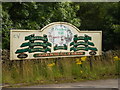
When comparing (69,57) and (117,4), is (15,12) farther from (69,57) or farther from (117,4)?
(117,4)

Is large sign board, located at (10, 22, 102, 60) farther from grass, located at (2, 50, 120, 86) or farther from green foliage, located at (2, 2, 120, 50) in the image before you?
green foliage, located at (2, 2, 120, 50)

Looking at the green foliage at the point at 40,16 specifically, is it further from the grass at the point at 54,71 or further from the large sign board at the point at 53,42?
the grass at the point at 54,71

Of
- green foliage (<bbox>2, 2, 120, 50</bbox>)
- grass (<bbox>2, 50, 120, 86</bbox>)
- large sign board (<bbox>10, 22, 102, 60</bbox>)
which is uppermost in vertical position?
green foliage (<bbox>2, 2, 120, 50</bbox>)

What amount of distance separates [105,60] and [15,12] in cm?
549

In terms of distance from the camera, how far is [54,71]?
30.5ft

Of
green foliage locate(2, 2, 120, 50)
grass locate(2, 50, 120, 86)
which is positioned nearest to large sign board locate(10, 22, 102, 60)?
grass locate(2, 50, 120, 86)

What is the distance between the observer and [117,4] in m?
14.9

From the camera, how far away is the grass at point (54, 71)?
8664 millimetres

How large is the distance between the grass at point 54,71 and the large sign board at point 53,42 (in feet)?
1.11

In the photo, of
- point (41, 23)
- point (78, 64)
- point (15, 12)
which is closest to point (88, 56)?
point (78, 64)

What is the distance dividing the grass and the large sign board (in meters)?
0.34

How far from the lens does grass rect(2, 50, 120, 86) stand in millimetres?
8664

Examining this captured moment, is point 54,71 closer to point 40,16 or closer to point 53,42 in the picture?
point 53,42

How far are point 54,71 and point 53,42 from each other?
3.65 ft
